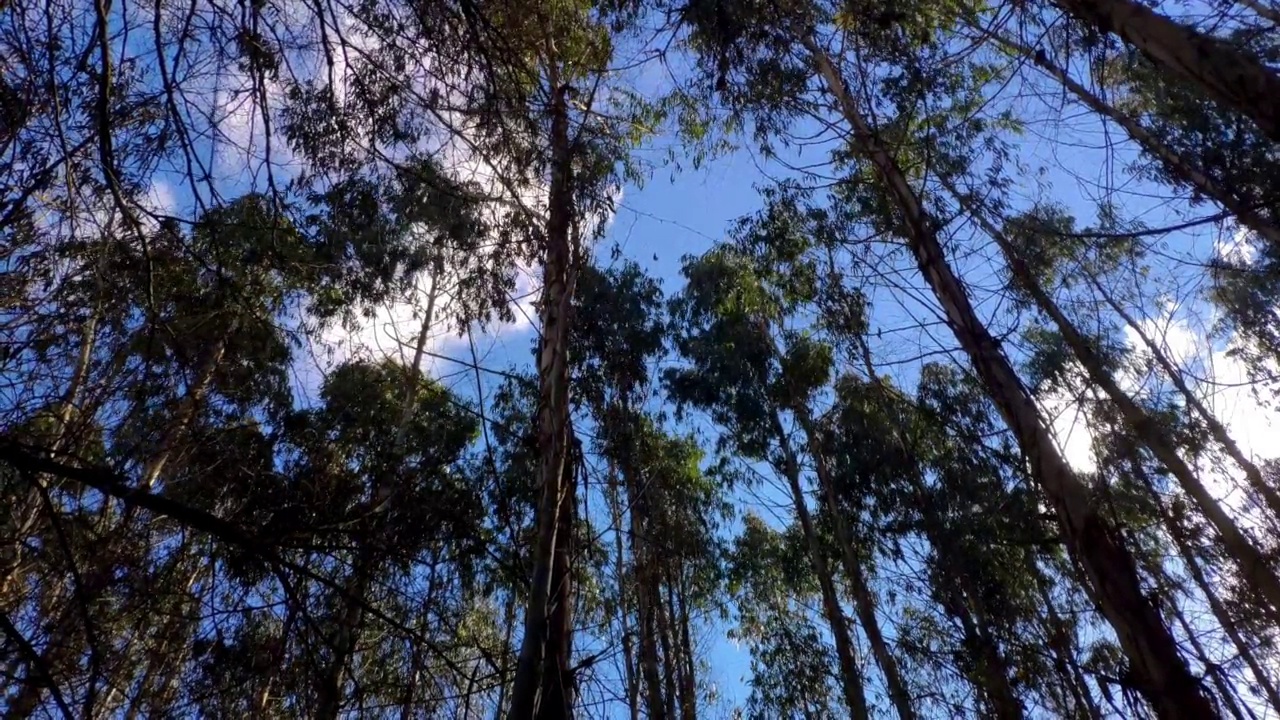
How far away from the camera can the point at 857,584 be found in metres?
8.55

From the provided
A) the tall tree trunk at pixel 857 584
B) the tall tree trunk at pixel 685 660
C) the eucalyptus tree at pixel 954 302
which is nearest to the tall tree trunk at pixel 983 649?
the tall tree trunk at pixel 857 584

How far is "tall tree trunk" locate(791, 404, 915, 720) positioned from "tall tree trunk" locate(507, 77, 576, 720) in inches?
268

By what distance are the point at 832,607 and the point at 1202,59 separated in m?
7.61

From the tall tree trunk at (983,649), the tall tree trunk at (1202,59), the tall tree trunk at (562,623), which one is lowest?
the tall tree trunk at (562,623)

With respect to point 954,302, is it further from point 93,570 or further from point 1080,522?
point 93,570

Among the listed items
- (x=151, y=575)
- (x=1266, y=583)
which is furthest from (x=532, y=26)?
(x=1266, y=583)

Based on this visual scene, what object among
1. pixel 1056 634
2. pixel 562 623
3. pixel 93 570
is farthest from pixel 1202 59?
pixel 1056 634

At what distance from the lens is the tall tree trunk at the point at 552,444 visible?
5.40 feet

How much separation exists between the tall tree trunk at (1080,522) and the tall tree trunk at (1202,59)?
1.55m

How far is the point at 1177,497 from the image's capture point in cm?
855

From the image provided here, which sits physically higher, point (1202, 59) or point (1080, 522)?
point (1202, 59)

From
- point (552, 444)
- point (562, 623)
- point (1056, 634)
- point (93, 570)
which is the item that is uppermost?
point (1056, 634)

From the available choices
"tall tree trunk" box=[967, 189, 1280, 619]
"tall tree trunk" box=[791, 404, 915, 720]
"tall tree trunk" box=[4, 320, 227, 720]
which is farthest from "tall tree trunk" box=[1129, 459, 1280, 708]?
"tall tree trunk" box=[4, 320, 227, 720]

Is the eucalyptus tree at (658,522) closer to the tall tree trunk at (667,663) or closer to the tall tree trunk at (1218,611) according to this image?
Result: the tall tree trunk at (667,663)
